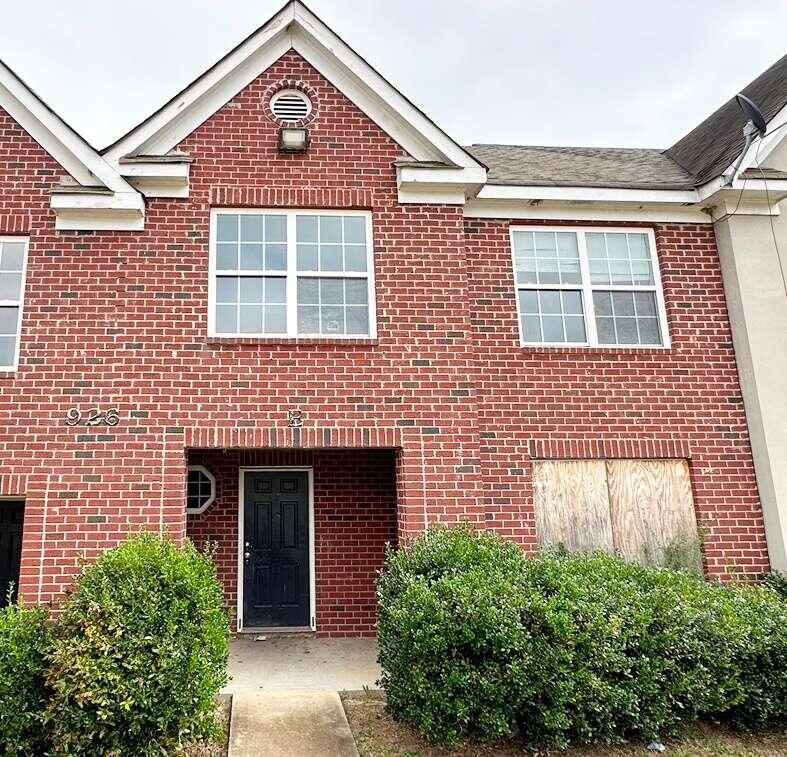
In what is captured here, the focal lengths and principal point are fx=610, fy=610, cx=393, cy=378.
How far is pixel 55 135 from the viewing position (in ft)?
25.5

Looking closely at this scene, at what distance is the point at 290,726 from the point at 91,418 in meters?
4.17

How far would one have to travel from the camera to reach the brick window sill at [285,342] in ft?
25.0

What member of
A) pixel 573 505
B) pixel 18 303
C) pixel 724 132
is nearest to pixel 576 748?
pixel 573 505

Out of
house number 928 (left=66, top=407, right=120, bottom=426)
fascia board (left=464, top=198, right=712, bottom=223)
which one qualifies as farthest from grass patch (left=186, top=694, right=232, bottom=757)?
fascia board (left=464, top=198, right=712, bottom=223)

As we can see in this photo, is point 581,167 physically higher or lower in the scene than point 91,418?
higher

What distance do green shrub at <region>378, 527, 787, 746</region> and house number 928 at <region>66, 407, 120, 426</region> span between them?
Answer: 155 inches

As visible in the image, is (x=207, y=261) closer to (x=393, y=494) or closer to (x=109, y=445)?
(x=109, y=445)

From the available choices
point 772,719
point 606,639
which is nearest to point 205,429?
point 606,639

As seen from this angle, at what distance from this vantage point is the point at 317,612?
9.03 metres

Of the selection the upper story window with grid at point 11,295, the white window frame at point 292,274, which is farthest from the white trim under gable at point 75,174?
the white window frame at point 292,274

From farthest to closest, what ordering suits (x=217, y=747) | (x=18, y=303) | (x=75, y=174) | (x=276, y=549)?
(x=276, y=549)
(x=75, y=174)
(x=18, y=303)
(x=217, y=747)

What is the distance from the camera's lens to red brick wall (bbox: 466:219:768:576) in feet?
27.0

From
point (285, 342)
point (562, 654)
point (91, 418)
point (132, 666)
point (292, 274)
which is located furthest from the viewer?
point (292, 274)

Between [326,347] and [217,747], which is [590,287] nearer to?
[326,347]
